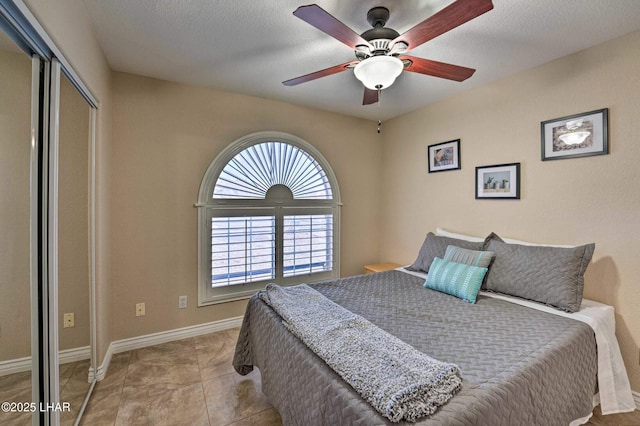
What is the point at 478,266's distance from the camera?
2180mm

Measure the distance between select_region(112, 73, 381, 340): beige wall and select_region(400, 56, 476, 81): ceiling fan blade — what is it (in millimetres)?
1783

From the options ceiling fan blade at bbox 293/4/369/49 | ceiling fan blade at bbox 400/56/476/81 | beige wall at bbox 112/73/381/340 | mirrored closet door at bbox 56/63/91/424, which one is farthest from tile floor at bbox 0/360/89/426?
ceiling fan blade at bbox 400/56/476/81

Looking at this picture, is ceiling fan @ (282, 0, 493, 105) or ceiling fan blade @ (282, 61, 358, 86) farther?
ceiling fan blade @ (282, 61, 358, 86)

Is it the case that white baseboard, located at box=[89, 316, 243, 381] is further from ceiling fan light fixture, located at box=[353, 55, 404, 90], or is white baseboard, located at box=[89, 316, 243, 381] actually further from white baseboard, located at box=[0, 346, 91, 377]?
ceiling fan light fixture, located at box=[353, 55, 404, 90]

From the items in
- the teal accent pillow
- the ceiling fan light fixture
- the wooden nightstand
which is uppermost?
the ceiling fan light fixture

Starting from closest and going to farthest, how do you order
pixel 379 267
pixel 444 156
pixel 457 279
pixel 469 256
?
1. pixel 457 279
2. pixel 469 256
3. pixel 444 156
4. pixel 379 267

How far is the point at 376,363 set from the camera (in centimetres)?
117

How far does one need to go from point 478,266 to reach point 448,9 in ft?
5.79

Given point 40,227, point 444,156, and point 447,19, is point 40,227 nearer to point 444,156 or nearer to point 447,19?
point 447,19

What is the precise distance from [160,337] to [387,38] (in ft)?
10.2

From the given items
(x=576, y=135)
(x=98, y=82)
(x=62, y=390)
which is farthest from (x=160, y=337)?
Answer: (x=576, y=135)

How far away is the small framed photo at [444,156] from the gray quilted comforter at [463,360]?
5.04 feet

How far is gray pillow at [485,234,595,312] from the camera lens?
72.1 inches

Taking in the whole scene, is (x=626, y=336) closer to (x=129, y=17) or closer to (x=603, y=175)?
(x=603, y=175)
